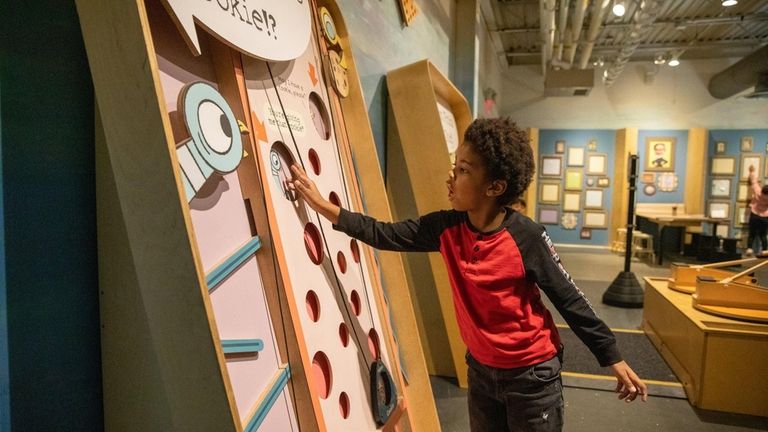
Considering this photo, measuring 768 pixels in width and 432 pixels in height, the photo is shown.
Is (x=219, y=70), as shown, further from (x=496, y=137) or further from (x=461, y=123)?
(x=461, y=123)

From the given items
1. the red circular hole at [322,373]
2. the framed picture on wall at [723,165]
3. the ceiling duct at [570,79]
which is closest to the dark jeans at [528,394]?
the red circular hole at [322,373]

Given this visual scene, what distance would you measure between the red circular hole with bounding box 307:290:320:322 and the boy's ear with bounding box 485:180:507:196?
1.89 feet

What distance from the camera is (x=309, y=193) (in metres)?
1.26

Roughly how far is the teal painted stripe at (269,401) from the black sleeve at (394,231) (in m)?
0.46

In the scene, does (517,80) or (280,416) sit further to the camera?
(517,80)

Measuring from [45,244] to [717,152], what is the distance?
1057cm

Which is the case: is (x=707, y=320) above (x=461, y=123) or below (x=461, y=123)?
below

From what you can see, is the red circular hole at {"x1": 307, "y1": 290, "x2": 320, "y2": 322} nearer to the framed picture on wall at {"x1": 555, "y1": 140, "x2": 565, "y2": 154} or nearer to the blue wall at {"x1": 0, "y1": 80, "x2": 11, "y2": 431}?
the blue wall at {"x1": 0, "y1": 80, "x2": 11, "y2": 431}

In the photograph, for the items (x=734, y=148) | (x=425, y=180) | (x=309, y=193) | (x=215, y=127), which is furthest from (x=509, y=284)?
(x=734, y=148)

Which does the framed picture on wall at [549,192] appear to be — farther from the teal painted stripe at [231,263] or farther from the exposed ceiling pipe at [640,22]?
the teal painted stripe at [231,263]

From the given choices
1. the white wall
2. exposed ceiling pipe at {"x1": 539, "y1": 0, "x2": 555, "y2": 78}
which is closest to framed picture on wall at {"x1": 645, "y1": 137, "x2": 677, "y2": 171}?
the white wall

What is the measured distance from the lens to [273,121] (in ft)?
3.96

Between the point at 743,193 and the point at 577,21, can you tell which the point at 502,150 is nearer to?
the point at 577,21

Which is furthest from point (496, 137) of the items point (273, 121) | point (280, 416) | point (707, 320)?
point (707, 320)
